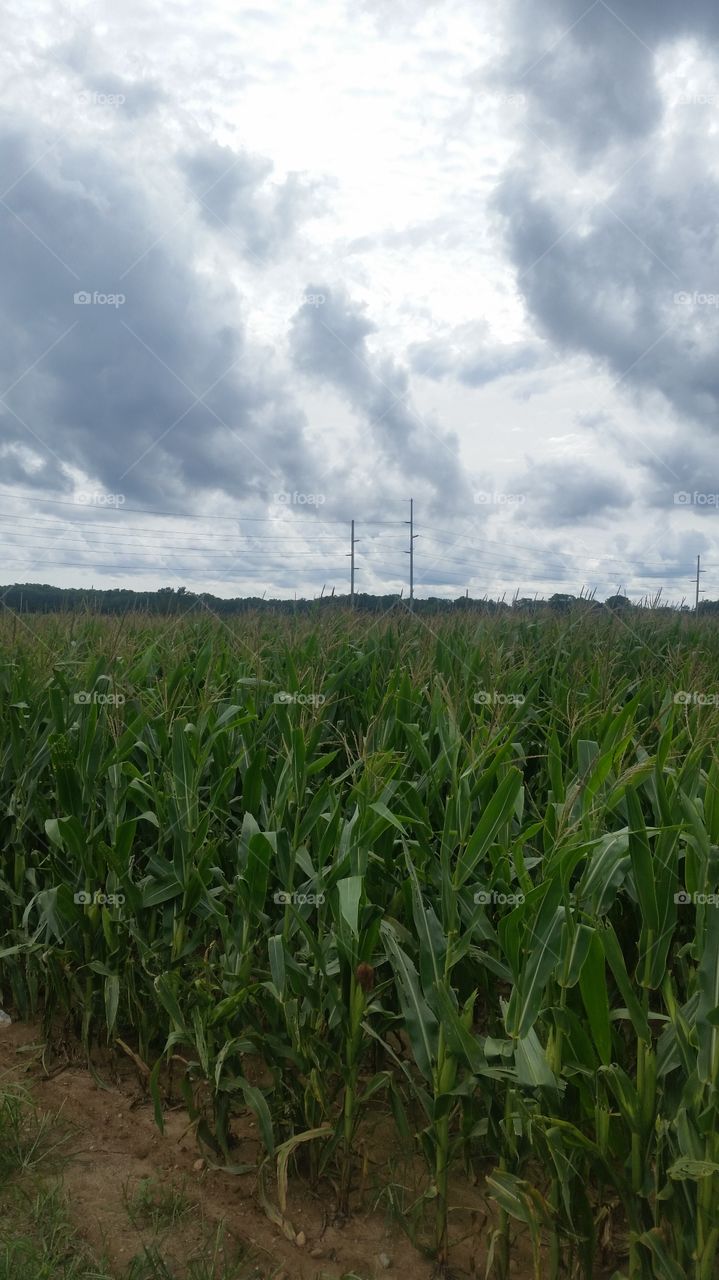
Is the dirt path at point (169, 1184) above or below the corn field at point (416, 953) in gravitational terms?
below

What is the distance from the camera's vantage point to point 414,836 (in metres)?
3.34

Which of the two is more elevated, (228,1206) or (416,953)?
(416,953)

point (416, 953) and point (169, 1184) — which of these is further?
point (169, 1184)

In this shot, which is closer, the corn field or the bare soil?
the corn field

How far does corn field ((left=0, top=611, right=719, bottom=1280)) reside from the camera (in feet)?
7.88

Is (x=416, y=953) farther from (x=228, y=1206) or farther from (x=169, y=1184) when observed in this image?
(x=169, y=1184)

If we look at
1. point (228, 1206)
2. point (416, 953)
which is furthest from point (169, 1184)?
point (416, 953)

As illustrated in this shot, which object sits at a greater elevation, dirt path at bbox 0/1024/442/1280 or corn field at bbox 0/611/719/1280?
corn field at bbox 0/611/719/1280

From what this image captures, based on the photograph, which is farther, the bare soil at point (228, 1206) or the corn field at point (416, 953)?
the bare soil at point (228, 1206)

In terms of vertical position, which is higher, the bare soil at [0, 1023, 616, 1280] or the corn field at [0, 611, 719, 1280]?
the corn field at [0, 611, 719, 1280]

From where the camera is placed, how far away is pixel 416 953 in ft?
9.73

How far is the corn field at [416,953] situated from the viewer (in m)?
2.40

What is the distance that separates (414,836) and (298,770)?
1.65 ft

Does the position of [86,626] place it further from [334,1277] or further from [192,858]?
[334,1277]
